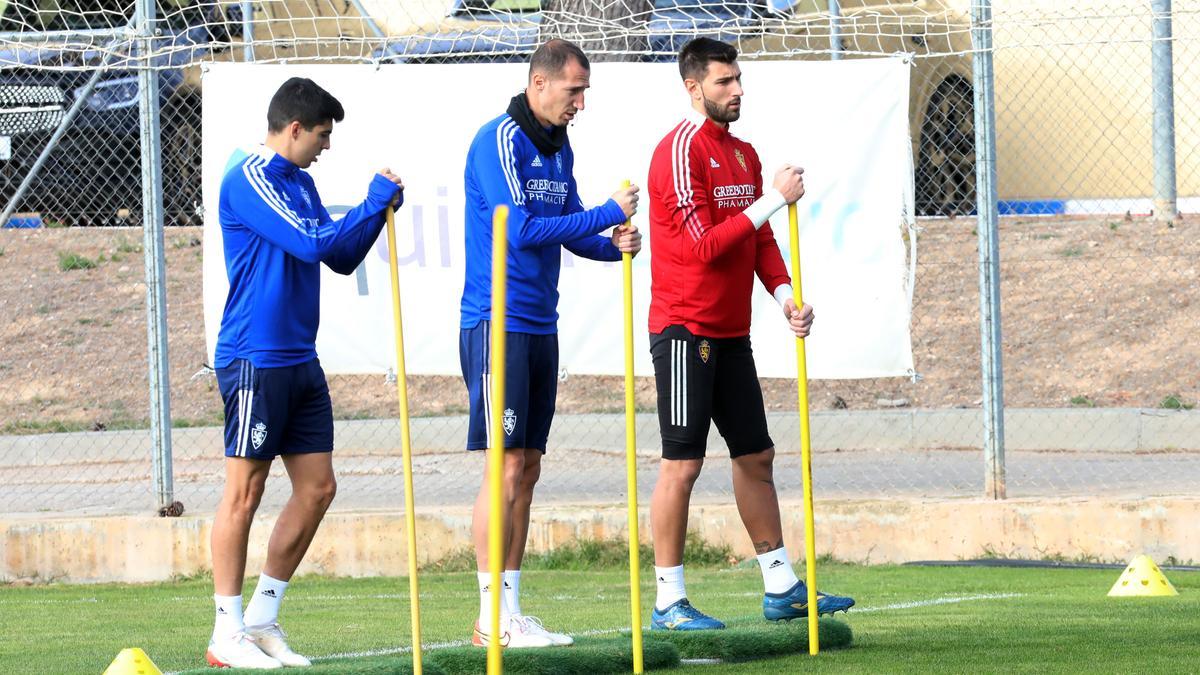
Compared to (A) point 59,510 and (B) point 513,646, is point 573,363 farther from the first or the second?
(B) point 513,646

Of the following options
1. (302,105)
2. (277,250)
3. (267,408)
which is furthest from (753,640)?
(302,105)

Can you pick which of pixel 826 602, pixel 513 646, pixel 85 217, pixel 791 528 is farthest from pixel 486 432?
pixel 85 217

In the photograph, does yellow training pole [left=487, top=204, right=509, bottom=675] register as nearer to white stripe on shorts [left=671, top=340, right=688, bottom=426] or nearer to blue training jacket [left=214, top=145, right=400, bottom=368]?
blue training jacket [left=214, top=145, right=400, bottom=368]

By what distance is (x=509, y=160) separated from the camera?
20.3ft

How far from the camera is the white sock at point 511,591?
6266 mm

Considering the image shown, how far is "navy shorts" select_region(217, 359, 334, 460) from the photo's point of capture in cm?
596

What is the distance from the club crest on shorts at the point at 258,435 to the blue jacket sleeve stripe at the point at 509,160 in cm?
120

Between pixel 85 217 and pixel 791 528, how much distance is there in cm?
733

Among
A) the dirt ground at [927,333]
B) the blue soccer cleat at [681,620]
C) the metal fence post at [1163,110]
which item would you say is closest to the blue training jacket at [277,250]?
the blue soccer cleat at [681,620]

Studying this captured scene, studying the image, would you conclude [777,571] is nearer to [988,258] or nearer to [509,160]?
[509,160]

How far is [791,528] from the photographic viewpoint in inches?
375

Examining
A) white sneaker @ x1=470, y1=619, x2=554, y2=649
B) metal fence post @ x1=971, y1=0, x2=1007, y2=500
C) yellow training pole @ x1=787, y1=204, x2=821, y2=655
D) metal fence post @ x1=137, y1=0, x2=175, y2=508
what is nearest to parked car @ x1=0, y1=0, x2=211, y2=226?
metal fence post @ x1=137, y1=0, x2=175, y2=508

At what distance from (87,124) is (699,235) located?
8.20 meters

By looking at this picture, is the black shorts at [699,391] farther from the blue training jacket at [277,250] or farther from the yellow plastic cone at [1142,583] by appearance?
the yellow plastic cone at [1142,583]
